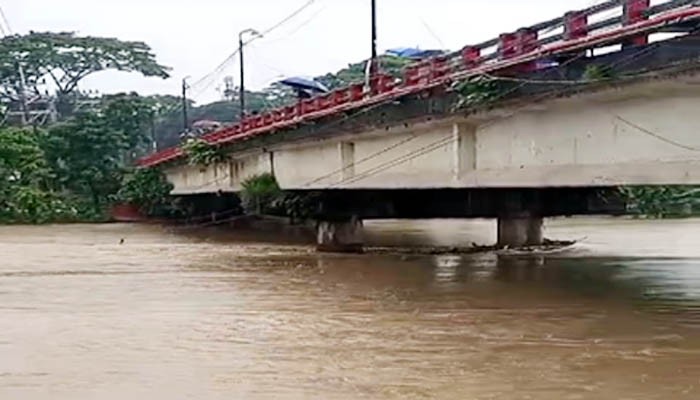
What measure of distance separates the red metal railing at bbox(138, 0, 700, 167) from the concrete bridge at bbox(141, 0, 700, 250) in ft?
0.08

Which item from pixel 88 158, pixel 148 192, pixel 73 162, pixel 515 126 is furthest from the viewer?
pixel 88 158

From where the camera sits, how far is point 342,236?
31641mm

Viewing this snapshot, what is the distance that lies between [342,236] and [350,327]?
53.1ft

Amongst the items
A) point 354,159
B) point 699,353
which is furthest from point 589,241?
point 699,353

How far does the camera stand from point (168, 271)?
25.6m

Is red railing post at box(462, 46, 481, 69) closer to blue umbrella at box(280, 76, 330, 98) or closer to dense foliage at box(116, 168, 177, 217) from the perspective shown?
blue umbrella at box(280, 76, 330, 98)

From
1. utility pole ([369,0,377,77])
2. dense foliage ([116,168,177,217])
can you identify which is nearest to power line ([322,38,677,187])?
utility pole ([369,0,377,77])

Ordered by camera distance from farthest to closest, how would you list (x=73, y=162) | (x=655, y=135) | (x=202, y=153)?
(x=73, y=162) → (x=202, y=153) → (x=655, y=135)

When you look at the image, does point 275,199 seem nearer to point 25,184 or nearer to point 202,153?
point 202,153

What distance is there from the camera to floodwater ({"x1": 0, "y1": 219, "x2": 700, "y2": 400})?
36.8 ft

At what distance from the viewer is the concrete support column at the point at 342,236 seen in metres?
31.5

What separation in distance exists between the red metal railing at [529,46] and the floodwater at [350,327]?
4.09 meters

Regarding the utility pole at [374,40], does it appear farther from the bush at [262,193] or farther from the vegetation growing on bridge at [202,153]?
the vegetation growing on bridge at [202,153]

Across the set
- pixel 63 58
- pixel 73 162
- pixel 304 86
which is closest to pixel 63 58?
pixel 63 58
